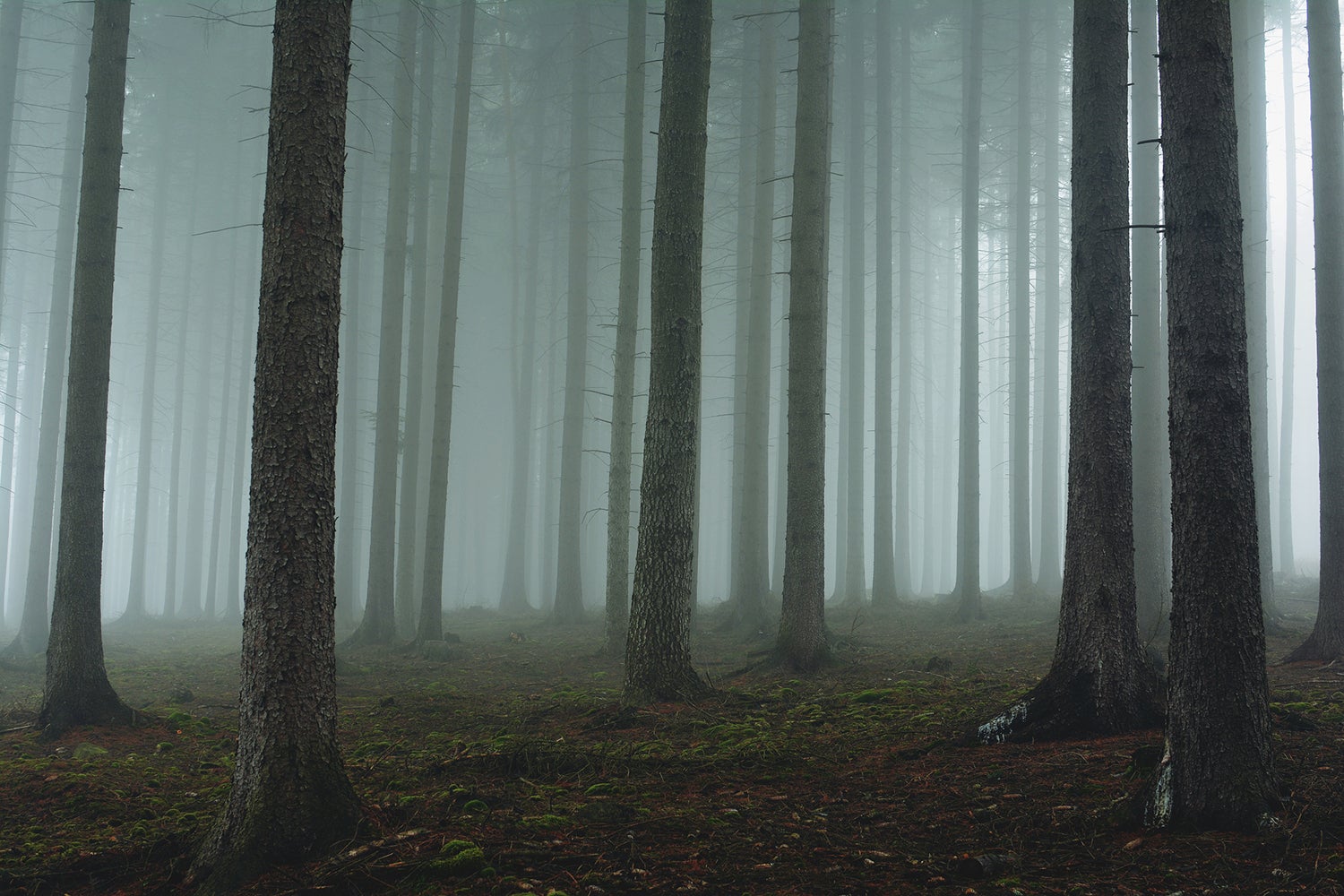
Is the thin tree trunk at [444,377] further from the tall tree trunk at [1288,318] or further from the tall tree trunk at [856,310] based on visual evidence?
the tall tree trunk at [1288,318]

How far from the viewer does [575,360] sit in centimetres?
1991

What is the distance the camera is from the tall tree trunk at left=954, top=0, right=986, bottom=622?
17312 millimetres

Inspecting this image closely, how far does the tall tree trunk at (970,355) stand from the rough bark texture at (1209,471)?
1306 centimetres

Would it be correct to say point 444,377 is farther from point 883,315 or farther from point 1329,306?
point 1329,306

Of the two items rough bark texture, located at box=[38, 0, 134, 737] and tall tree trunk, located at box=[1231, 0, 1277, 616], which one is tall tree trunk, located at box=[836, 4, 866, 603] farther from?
rough bark texture, located at box=[38, 0, 134, 737]

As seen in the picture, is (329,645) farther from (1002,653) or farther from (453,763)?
(1002,653)

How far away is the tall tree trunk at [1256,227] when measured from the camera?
533 inches

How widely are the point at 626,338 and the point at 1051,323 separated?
18805 millimetres

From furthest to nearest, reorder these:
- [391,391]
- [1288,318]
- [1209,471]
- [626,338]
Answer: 1. [1288,318]
2. [391,391]
3. [626,338]
4. [1209,471]

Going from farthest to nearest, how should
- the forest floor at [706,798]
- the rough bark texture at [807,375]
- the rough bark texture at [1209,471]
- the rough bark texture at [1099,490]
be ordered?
1. the rough bark texture at [807,375]
2. the rough bark texture at [1099,490]
3. the rough bark texture at [1209,471]
4. the forest floor at [706,798]

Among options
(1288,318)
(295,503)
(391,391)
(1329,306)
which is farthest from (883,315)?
(1288,318)

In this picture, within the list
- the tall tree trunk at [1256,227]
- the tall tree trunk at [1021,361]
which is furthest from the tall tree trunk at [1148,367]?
the tall tree trunk at [1021,361]

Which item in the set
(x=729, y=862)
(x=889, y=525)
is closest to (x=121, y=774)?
(x=729, y=862)

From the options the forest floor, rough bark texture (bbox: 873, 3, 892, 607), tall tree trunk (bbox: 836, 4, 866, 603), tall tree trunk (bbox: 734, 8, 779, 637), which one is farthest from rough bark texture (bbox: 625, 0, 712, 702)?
tall tree trunk (bbox: 836, 4, 866, 603)
